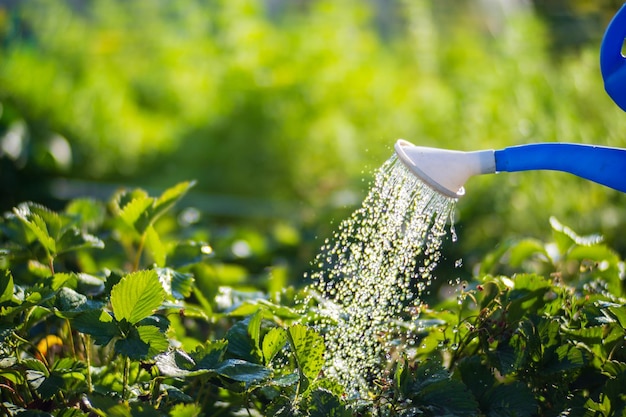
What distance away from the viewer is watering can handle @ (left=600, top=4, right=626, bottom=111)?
127cm

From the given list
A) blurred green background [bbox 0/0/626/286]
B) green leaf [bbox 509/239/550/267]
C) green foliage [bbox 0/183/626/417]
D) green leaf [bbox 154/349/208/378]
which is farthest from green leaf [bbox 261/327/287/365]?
blurred green background [bbox 0/0/626/286]

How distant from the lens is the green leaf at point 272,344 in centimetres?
125

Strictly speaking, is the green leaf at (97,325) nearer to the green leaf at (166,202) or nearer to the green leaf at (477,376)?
the green leaf at (166,202)

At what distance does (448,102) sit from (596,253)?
244cm

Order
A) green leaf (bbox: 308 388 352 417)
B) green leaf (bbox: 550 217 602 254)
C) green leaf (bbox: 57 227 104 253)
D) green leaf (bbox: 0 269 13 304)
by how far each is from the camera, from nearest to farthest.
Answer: green leaf (bbox: 308 388 352 417)
green leaf (bbox: 0 269 13 304)
green leaf (bbox: 57 227 104 253)
green leaf (bbox: 550 217 602 254)

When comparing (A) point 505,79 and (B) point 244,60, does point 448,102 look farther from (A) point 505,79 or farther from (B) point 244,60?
(B) point 244,60

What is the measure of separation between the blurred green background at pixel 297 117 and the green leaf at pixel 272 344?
95cm

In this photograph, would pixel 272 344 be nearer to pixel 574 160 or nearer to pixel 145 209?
Result: pixel 145 209

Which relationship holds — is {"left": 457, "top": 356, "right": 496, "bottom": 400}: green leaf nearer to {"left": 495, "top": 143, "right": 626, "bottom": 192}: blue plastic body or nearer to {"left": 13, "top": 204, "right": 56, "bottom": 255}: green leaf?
{"left": 495, "top": 143, "right": 626, "bottom": 192}: blue plastic body

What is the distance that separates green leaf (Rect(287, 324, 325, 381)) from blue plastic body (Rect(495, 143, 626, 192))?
1.43 ft

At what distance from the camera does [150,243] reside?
1.60 meters

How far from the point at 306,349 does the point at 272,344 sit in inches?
3.0

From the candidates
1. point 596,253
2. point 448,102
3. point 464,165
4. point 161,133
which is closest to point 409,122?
point 448,102

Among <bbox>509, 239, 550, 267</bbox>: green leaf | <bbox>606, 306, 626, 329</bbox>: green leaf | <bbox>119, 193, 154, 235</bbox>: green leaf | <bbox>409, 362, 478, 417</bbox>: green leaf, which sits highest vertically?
<bbox>509, 239, 550, 267</bbox>: green leaf
